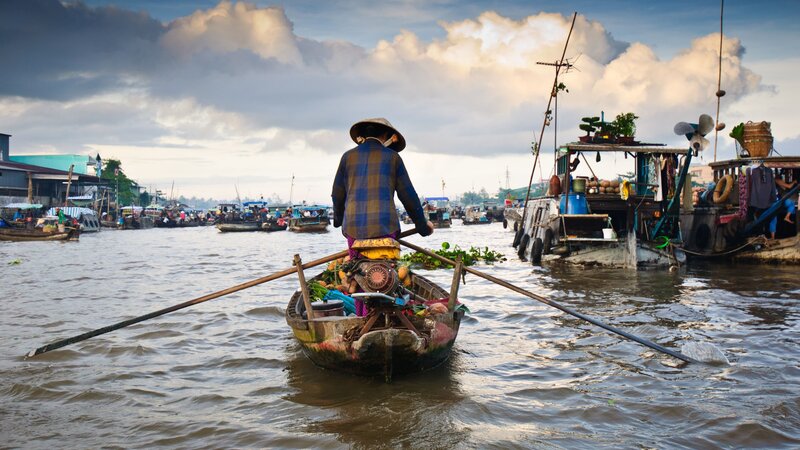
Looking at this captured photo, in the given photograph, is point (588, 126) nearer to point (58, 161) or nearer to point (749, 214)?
point (749, 214)

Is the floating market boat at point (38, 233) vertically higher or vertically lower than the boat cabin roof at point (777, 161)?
lower

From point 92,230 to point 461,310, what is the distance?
42.5 metres

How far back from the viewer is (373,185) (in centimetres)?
521

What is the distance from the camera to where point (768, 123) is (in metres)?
14.8

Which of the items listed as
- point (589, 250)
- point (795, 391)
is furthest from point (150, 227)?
point (795, 391)

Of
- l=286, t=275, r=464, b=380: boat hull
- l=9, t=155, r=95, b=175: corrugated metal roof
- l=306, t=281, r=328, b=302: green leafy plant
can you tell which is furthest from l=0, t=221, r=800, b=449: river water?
l=9, t=155, r=95, b=175: corrugated metal roof

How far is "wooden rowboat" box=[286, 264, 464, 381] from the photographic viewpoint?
473cm

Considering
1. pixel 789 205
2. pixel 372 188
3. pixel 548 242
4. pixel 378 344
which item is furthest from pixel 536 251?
pixel 378 344

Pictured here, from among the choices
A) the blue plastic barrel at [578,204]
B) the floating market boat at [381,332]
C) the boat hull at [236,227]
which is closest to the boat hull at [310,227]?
the boat hull at [236,227]

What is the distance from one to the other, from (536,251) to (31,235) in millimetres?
26568

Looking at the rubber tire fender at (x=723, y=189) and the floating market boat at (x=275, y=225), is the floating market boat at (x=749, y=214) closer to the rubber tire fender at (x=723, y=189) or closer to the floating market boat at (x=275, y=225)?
the rubber tire fender at (x=723, y=189)

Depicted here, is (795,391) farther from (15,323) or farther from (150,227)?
(150,227)

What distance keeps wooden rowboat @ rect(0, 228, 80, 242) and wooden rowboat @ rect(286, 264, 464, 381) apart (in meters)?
29.8

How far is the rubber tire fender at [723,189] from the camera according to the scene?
1496cm
